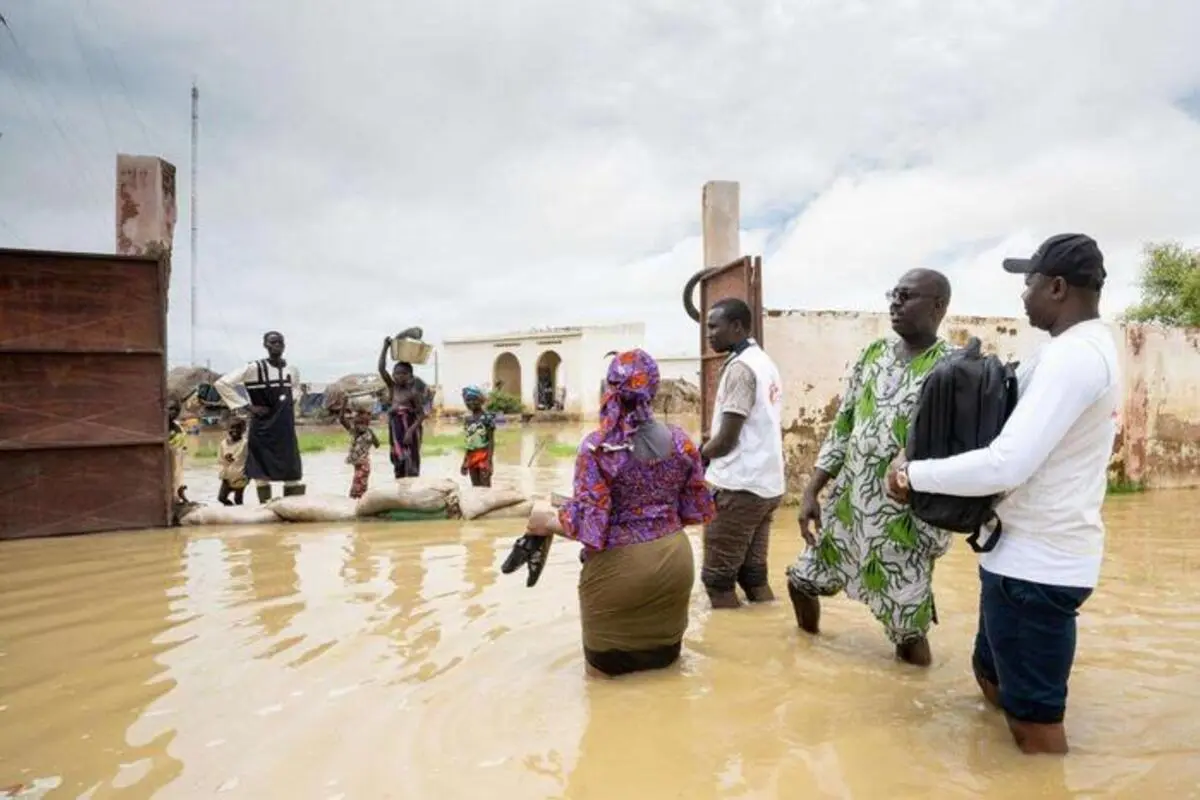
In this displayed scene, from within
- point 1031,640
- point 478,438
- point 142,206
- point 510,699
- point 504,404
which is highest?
point 142,206

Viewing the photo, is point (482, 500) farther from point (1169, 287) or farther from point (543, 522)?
point (1169, 287)

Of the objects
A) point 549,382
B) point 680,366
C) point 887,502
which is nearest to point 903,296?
point 887,502

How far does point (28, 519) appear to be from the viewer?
21.4ft

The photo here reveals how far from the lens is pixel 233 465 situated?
8133 millimetres

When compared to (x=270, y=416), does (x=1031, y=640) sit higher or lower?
lower

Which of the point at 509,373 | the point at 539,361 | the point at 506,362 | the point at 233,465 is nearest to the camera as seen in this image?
the point at 233,465

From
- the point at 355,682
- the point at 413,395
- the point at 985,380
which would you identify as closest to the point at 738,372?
the point at 985,380

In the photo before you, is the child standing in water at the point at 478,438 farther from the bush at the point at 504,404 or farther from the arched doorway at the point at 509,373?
the arched doorway at the point at 509,373

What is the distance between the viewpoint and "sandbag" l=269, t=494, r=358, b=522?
702 centimetres

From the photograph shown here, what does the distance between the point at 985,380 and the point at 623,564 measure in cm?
150

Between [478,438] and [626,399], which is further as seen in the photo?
[478,438]

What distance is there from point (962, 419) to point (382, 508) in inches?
225

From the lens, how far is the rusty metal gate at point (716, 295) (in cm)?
702

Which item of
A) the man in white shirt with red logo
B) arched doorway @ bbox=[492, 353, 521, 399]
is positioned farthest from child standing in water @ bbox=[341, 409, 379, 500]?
arched doorway @ bbox=[492, 353, 521, 399]
